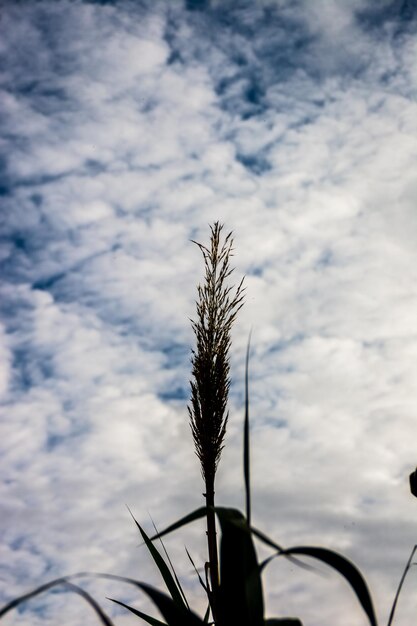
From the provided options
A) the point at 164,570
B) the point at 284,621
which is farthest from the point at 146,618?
the point at 284,621

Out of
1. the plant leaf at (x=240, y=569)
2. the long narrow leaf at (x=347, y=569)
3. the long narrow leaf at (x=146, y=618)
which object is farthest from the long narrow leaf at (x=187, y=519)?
the long narrow leaf at (x=146, y=618)

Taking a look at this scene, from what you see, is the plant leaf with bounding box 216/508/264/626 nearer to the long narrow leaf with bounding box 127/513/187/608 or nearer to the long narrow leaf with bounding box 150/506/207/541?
the long narrow leaf with bounding box 150/506/207/541

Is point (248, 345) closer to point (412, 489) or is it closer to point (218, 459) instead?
point (412, 489)

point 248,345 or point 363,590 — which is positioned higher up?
point 248,345

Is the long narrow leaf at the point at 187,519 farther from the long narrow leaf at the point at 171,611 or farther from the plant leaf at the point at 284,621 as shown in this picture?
the plant leaf at the point at 284,621

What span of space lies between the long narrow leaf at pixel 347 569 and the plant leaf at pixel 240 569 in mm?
82

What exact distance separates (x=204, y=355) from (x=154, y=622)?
1.27 m

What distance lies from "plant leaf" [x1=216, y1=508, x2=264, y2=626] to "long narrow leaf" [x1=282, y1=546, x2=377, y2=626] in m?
0.08

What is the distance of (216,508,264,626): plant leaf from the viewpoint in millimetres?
1141

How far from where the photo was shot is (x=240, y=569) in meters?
1.16

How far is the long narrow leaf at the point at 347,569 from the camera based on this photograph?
1.08 m

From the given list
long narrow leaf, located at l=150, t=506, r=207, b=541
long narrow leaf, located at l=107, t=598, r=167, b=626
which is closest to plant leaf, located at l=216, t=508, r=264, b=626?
long narrow leaf, located at l=150, t=506, r=207, b=541

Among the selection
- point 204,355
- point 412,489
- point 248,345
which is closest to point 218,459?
point 204,355

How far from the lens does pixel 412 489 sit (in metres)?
1.64
